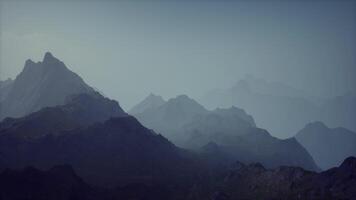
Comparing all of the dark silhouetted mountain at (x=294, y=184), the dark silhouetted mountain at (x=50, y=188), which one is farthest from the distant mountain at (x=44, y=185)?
the dark silhouetted mountain at (x=294, y=184)

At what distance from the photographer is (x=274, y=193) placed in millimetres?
167250

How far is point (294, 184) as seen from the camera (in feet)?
542

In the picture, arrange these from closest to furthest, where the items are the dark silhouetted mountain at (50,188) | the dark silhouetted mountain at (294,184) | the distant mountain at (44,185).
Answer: the dark silhouetted mountain at (294,184) < the distant mountain at (44,185) < the dark silhouetted mountain at (50,188)

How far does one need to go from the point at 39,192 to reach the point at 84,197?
18.8m

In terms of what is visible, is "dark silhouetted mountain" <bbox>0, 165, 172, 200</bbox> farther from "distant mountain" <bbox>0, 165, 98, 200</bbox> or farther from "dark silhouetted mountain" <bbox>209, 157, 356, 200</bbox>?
"dark silhouetted mountain" <bbox>209, 157, 356, 200</bbox>

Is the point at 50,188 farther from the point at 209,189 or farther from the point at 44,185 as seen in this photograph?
the point at 209,189

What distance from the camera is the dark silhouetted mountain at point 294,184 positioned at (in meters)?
145

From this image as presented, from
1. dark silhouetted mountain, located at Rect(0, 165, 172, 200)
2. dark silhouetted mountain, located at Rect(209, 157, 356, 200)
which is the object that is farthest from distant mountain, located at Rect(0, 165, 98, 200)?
dark silhouetted mountain, located at Rect(209, 157, 356, 200)

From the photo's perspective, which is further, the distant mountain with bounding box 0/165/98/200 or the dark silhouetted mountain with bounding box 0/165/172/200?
the dark silhouetted mountain with bounding box 0/165/172/200

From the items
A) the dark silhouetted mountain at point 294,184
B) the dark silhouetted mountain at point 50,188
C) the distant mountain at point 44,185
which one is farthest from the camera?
the dark silhouetted mountain at point 50,188

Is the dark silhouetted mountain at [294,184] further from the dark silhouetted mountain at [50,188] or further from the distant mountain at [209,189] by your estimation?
the dark silhouetted mountain at [50,188]

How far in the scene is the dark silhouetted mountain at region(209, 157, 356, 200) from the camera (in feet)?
477

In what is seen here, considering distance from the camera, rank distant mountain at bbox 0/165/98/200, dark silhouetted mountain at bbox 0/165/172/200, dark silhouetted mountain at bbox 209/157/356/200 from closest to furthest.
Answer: dark silhouetted mountain at bbox 209/157/356/200 < distant mountain at bbox 0/165/98/200 < dark silhouetted mountain at bbox 0/165/172/200

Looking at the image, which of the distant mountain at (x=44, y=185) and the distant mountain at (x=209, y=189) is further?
the distant mountain at (x=209, y=189)
